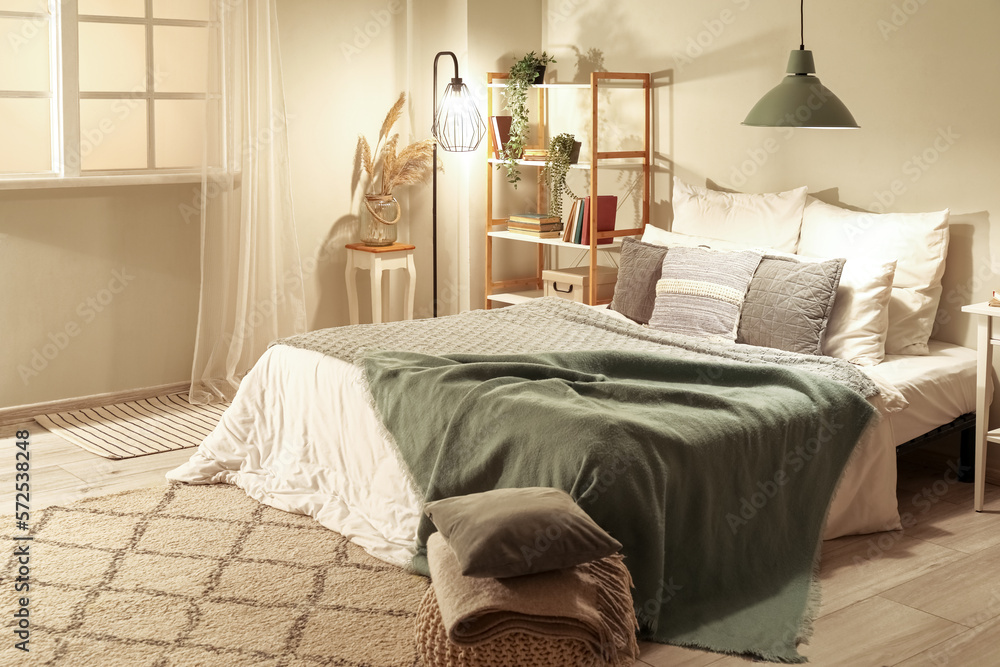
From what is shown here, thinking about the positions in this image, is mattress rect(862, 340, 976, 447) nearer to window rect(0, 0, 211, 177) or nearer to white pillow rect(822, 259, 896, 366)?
white pillow rect(822, 259, 896, 366)

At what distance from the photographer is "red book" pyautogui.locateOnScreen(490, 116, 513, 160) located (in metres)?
5.20

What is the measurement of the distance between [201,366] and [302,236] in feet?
2.89

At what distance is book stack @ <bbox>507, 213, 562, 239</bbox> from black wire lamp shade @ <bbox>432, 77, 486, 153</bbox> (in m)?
0.45

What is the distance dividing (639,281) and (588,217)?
80 cm

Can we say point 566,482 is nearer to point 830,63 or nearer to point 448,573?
point 448,573

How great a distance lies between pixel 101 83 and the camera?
204 inches

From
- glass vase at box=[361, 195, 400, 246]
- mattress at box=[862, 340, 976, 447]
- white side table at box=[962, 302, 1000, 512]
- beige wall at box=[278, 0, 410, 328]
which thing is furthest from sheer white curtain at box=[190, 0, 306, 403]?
white side table at box=[962, 302, 1000, 512]

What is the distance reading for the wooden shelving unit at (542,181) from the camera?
4738mm

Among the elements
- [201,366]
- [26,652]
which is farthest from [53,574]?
[201,366]

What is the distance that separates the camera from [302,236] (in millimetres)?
5328

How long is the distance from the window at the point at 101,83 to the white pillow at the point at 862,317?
2973 millimetres

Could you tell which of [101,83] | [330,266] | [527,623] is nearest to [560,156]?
[330,266]

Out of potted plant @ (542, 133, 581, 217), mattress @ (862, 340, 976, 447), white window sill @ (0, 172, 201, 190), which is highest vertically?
potted plant @ (542, 133, 581, 217)

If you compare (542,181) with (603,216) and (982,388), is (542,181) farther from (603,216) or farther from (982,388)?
(982,388)
